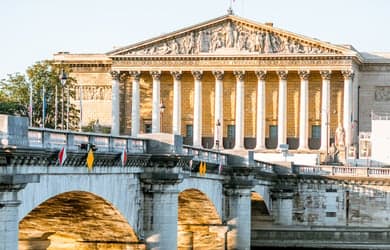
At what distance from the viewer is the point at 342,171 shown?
91062 millimetres

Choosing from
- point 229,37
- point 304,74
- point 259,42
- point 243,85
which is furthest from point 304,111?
point 229,37

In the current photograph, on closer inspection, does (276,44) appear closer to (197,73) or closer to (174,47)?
(197,73)

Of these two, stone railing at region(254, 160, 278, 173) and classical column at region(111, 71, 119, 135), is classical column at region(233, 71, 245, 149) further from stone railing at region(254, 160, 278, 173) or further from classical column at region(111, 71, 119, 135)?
stone railing at region(254, 160, 278, 173)

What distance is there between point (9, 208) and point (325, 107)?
3809 inches

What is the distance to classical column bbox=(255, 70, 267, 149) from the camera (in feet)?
406

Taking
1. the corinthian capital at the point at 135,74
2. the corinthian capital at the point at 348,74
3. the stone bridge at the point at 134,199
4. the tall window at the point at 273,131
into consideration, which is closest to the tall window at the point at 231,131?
the tall window at the point at 273,131

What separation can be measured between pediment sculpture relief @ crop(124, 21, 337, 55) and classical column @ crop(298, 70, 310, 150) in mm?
2632

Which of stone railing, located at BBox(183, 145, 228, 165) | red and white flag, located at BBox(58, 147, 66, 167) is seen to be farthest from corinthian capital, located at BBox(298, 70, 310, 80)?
red and white flag, located at BBox(58, 147, 66, 167)

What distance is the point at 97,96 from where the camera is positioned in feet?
437

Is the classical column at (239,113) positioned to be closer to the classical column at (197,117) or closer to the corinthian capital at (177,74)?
the classical column at (197,117)

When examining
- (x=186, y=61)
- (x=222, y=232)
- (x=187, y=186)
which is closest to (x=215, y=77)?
(x=186, y=61)

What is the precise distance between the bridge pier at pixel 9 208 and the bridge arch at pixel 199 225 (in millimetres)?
25742

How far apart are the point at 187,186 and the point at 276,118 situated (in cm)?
7887

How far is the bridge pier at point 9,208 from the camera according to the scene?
92.5 ft
